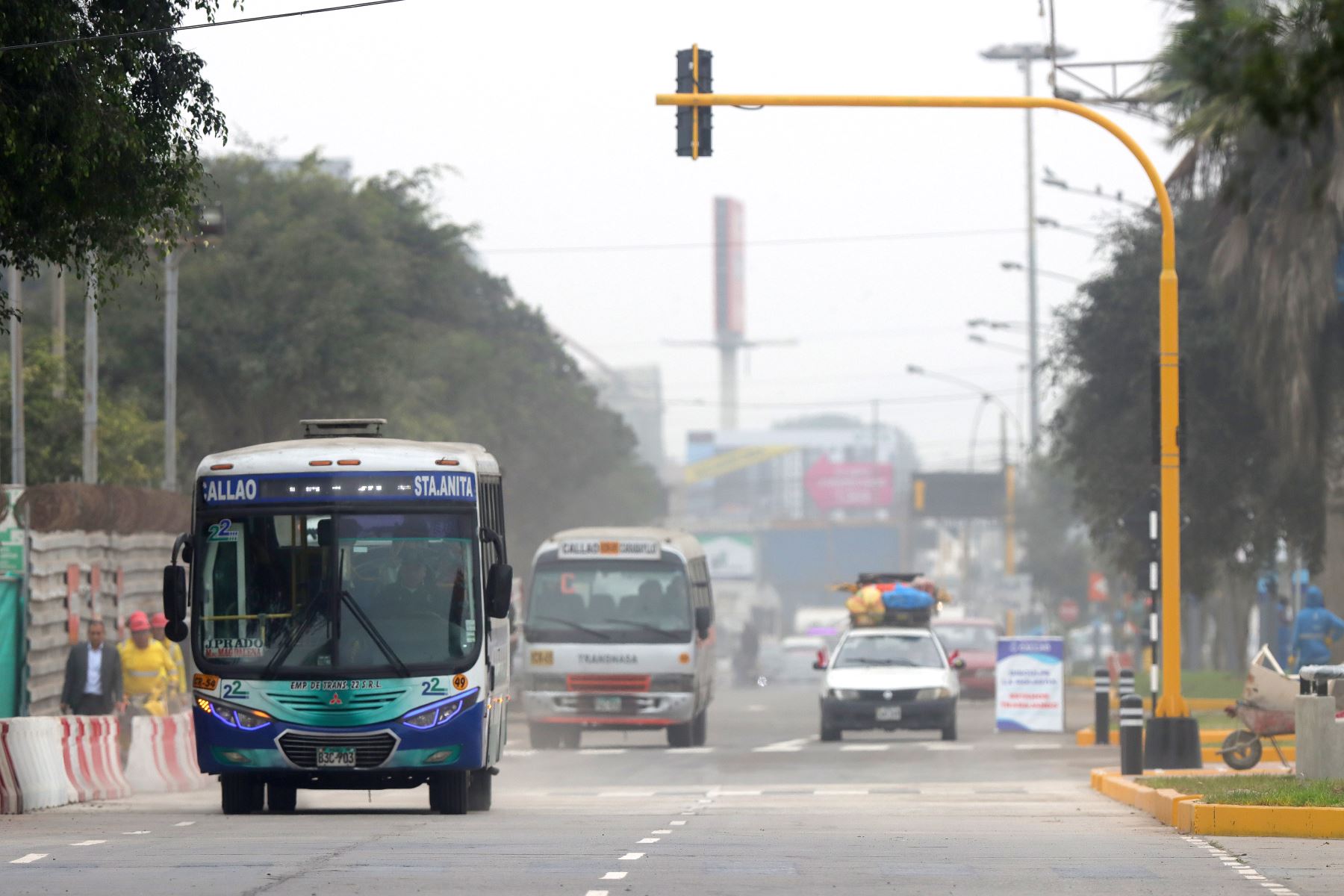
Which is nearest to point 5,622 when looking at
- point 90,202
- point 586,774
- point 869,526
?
point 586,774

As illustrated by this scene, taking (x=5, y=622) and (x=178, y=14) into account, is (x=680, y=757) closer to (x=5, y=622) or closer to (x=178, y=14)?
(x=5, y=622)

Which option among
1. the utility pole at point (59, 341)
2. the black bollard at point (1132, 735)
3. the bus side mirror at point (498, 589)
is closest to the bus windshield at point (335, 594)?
the bus side mirror at point (498, 589)

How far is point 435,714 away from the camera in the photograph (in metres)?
16.6

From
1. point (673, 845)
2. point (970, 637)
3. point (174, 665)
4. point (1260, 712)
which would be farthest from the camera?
point (970, 637)

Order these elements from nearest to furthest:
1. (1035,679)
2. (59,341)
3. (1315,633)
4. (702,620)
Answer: (1315,633)
(702,620)
(1035,679)
(59,341)

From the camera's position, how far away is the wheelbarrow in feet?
68.5

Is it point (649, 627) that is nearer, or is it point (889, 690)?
point (889, 690)

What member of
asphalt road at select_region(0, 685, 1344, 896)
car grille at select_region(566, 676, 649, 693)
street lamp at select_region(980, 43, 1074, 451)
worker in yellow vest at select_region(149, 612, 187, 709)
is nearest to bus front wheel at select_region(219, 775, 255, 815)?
asphalt road at select_region(0, 685, 1344, 896)

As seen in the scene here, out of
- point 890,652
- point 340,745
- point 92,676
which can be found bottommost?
point 890,652

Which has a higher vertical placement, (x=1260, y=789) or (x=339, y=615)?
(x=339, y=615)

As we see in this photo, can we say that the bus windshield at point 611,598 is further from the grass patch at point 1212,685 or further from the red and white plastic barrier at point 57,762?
the grass patch at point 1212,685

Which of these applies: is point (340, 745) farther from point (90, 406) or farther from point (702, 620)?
point (90, 406)

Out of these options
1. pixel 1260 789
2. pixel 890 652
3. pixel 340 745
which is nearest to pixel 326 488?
pixel 340 745

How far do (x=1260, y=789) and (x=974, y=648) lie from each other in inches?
1199
